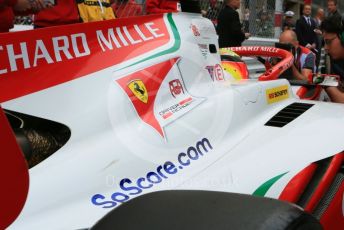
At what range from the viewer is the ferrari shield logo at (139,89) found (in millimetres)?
1707

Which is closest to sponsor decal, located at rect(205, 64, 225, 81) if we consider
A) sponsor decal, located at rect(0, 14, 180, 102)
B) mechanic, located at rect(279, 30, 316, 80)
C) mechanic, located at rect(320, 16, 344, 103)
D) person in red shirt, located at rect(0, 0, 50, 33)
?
sponsor decal, located at rect(0, 14, 180, 102)

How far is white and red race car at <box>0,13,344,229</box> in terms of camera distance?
1373mm

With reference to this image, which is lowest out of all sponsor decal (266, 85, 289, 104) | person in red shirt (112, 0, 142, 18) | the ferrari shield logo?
sponsor decal (266, 85, 289, 104)

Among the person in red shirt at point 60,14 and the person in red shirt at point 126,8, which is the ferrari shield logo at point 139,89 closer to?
the person in red shirt at point 60,14

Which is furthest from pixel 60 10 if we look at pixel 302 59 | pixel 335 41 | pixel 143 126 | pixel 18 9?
pixel 302 59

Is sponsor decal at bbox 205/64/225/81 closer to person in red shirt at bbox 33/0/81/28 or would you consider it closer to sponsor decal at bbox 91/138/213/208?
sponsor decal at bbox 91/138/213/208

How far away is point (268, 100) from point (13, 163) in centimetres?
170

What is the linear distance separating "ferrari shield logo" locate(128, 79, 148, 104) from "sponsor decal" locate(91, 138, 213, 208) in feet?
0.82

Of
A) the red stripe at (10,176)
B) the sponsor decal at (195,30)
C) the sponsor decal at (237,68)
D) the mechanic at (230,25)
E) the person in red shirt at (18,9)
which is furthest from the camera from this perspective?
the mechanic at (230,25)

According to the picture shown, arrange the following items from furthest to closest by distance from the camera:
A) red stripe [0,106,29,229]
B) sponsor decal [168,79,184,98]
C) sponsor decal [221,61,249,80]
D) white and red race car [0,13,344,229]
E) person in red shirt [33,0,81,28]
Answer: sponsor decal [221,61,249,80] < person in red shirt [33,0,81,28] < sponsor decal [168,79,184,98] < white and red race car [0,13,344,229] < red stripe [0,106,29,229]

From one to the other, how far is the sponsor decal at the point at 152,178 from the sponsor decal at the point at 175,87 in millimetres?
235

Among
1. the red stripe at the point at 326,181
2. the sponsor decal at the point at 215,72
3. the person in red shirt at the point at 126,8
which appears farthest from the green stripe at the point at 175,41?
the person in red shirt at the point at 126,8

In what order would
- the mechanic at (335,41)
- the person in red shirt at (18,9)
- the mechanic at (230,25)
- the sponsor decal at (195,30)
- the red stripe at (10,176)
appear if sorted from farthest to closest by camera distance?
the mechanic at (230,25) → the mechanic at (335,41) → the sponsor decal at (195,30) → the person in red shirt at (18,9) → the red stripe at (10,176)

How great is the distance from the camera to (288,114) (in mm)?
2244
